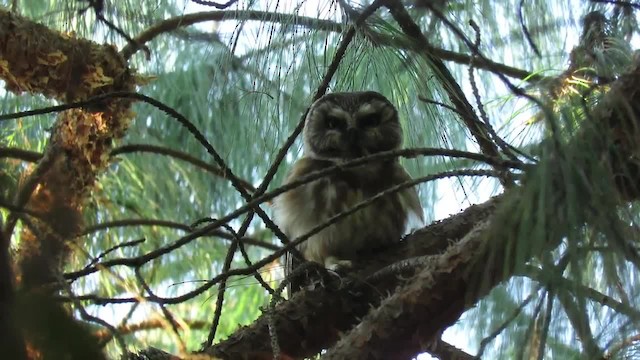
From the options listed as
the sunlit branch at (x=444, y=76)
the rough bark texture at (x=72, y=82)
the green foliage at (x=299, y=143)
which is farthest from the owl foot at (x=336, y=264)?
the rough bark texture at (x=72, y=82)

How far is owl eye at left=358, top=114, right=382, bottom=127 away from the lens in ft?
7.30

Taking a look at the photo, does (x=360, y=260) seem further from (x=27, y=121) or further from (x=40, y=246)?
A: (x=40, y=246)

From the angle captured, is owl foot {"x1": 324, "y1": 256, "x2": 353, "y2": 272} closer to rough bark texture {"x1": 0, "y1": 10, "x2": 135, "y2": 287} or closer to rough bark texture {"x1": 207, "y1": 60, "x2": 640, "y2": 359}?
rough bark texture {"x1": 207, "y1": 60, "x2": 640, "y2": 359}

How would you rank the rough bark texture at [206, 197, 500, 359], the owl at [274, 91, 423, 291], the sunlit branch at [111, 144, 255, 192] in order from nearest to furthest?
the rough bark texture at [206, 197, 500, 359] < the owl at [274, 91, 423, 291] < the sunlit branch at [111, 144, 255, 192]

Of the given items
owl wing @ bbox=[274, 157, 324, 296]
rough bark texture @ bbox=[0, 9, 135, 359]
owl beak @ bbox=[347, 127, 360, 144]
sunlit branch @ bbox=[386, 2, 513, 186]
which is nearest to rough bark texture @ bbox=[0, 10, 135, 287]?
rough bark texture @ bbox=[0, 9, 135, 359]

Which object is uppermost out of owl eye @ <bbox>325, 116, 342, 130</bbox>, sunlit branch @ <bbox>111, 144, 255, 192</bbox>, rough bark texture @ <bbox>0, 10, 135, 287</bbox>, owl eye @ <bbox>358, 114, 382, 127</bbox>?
rough bark texture @ <bbox>0, 10, 135, 287</bbox>

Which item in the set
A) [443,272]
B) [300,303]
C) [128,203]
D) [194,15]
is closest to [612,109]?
[443,272]

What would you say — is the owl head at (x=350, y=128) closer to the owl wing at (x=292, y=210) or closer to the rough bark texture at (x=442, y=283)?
the owl wing at (x=292, y=210)

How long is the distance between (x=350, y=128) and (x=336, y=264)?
1.49 feet

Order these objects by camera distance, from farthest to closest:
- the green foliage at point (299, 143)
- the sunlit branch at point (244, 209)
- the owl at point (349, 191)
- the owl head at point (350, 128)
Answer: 1. the owl head at point (350, 128)
2. the owl at point (349, 191)
3. the sunlit branch at point (244, 209)
4. the green foliage at point (299, 143)

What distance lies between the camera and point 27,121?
2.61 metres

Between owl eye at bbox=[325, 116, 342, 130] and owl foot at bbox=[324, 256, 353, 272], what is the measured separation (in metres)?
0.42

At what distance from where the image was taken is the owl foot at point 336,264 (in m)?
1.90

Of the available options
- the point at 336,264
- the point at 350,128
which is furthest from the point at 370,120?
the point at 336,264
